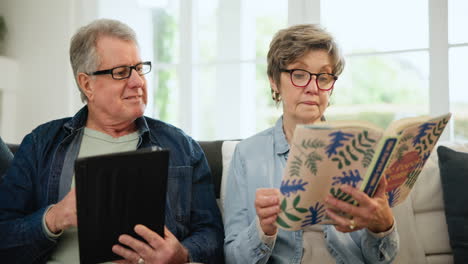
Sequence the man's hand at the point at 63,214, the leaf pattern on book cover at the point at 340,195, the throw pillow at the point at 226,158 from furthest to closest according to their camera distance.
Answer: the throw pillow at the point at 226,158
the man's hand at the point at 63,214
the leaf pattern on book cover at the point at 340,195

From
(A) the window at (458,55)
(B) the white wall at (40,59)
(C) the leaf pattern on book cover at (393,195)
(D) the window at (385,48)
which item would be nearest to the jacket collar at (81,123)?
(C) the leaf pattern on book cover at (393,195)

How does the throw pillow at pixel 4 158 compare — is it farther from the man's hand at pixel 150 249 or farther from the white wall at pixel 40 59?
the white wall at pixel 40 59

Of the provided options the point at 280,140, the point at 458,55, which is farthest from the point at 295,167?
the point at 458,55

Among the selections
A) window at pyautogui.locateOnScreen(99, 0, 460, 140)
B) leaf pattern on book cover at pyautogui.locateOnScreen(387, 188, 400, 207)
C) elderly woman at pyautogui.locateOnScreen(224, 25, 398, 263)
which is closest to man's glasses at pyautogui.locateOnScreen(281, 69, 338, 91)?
elderly woman at pyautogui.locateOnScreen(224, 25, 398, 263)

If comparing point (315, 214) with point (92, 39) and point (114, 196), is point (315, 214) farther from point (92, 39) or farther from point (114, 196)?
point (92, 39)

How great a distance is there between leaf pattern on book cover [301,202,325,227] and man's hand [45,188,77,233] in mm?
654

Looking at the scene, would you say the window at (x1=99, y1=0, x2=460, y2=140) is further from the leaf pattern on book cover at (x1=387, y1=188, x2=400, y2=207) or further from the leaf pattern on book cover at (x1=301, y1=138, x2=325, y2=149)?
the leaf pattern on book cover at (x1=301, y1=138, x2=325, y2=149)

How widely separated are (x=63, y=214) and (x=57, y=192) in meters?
0.23

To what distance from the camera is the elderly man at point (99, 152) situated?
1.47 m

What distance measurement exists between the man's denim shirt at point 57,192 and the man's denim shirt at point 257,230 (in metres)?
0.09

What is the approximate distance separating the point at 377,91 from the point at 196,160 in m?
2.39

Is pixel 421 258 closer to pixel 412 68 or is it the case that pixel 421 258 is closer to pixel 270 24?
pixel 412 68

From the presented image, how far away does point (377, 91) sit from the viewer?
12.0 ft

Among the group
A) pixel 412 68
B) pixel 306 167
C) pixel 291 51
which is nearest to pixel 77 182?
pixel 306 167
